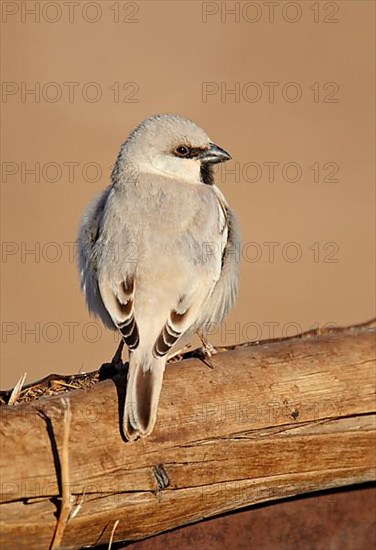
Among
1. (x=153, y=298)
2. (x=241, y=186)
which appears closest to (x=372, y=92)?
(x=241, y=186)

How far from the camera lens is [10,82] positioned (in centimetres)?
1230

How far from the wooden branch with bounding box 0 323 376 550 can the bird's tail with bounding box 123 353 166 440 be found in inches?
2.4

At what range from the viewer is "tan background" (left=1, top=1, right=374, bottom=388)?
959cm

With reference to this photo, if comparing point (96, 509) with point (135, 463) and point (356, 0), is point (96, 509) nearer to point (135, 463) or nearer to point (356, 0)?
point (135, 463)

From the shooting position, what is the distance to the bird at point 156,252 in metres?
4.09

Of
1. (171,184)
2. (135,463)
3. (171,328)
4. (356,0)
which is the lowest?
(135,463)

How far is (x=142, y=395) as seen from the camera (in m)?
3.70

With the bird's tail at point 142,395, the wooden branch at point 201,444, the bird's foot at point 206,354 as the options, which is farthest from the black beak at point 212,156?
the bird's tail at point 142,395

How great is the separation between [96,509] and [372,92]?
9837mm

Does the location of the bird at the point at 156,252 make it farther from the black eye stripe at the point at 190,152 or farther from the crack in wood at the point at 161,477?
the crack in wood at the point at 161,477

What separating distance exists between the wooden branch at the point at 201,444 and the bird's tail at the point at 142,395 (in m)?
0.06

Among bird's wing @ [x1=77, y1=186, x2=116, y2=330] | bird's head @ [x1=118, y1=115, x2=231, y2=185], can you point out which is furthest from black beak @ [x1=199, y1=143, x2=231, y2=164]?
bird's wing @ [x1=77, y1=186, x2=116, y2=330]
